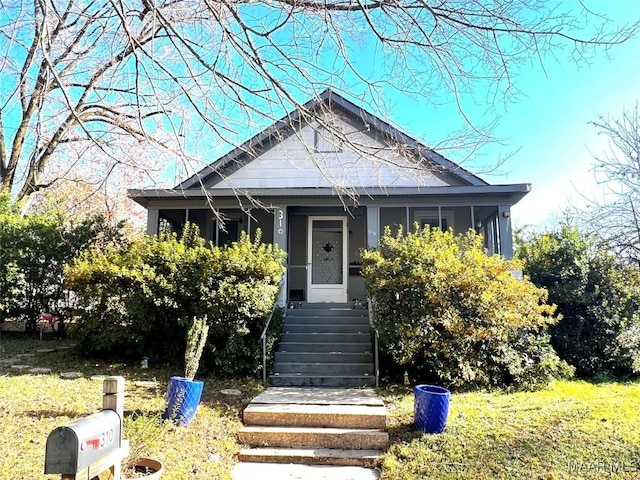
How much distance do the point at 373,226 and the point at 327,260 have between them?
1.88 meters

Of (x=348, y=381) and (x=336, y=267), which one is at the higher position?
(x=336, y=267)

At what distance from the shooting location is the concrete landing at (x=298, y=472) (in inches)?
176

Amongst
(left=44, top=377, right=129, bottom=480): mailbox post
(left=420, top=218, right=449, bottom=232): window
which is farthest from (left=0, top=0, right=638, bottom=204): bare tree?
(left=420, top=218, right=449, bottom=232): window

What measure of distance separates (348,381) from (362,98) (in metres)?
4.93

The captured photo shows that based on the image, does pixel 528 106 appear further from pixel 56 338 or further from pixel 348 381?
pixel 56 338

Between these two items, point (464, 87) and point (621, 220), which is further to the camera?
point (621, 220)

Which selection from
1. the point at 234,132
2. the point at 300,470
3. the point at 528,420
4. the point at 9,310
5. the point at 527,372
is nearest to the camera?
the point at 234,132

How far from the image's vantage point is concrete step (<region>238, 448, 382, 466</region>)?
4.81 meters

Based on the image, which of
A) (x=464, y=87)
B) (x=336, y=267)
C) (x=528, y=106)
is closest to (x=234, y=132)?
(x=464, y=87)

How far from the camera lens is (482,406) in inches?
A: 238

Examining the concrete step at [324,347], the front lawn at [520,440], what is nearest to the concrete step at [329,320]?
the concrete step at [324,347]

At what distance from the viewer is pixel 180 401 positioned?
5059mm

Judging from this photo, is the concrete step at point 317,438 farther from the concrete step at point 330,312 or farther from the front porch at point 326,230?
the front porch at point 326,230

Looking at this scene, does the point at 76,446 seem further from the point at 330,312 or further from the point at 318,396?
the point at 330,312
